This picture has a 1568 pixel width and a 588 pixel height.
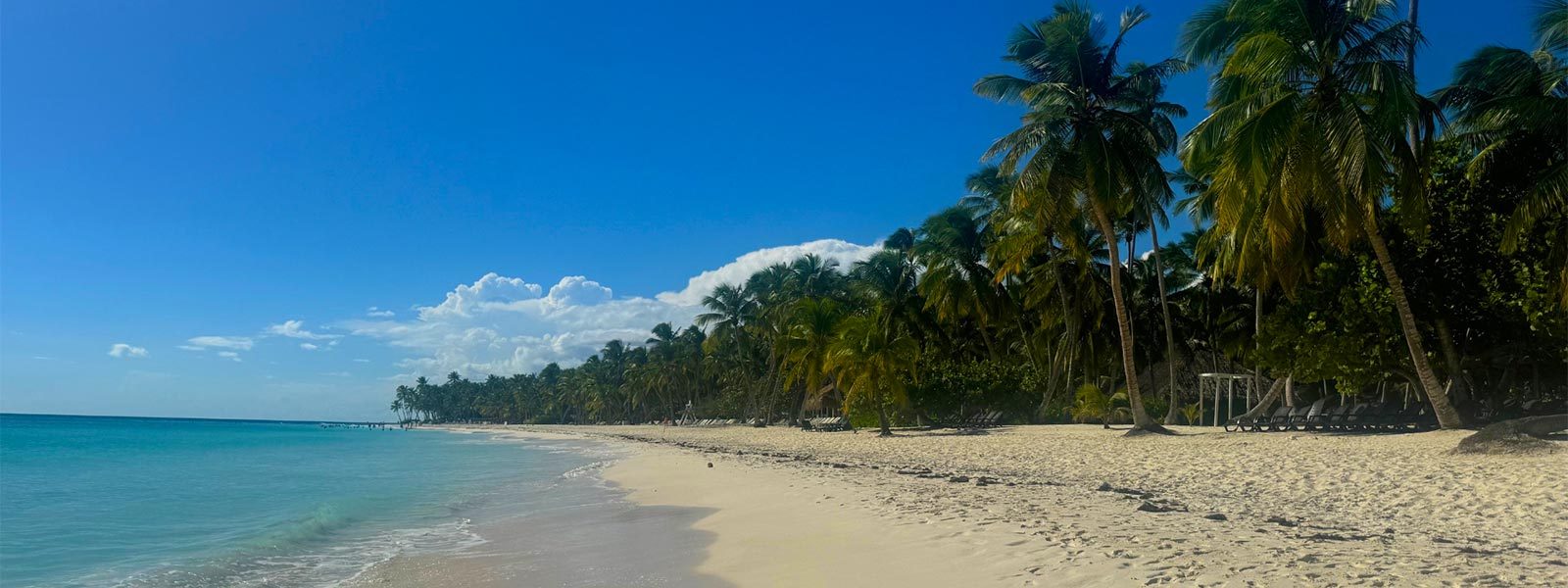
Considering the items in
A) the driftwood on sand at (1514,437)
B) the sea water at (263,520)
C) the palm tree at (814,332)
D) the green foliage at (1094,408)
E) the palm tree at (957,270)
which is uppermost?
the palm tree at (957,270)

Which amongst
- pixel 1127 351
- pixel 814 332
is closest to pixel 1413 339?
pixel 1127 351

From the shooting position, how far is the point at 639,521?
1086 centimetres

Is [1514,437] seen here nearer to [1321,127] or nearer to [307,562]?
[1321,127]

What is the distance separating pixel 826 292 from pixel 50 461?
3508 cm

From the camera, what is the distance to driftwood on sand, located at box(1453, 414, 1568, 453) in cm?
1115

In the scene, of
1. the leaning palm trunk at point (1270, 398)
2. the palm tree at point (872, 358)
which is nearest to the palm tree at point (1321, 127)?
the leaning palm trunk at point (1270, 398)

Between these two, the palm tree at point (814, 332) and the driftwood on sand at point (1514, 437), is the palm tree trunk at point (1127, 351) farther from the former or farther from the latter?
the palm tree at point (814, 332)

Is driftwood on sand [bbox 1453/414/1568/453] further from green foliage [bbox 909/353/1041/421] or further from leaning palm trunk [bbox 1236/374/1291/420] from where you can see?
green foliage [bbox 909/353/1041/421]

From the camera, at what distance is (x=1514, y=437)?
11.4m

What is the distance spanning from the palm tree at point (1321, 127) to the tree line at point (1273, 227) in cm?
5

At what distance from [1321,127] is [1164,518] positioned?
10396 mm

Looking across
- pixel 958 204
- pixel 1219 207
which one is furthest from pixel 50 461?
pixel 1219 207

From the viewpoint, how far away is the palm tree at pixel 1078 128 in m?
20.5

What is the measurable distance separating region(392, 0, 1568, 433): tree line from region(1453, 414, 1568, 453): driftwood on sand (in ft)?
8.75
